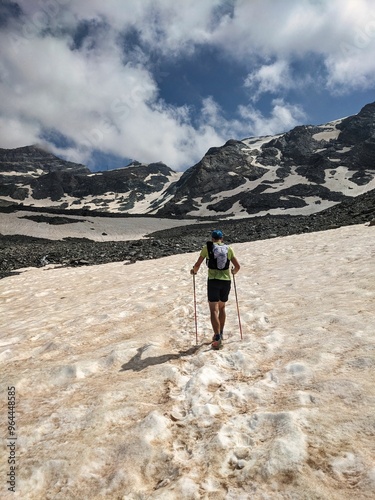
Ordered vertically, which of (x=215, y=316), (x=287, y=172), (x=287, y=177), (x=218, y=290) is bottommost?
(x=215, y=316)

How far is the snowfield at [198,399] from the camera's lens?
3.34m

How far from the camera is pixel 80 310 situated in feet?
35.8

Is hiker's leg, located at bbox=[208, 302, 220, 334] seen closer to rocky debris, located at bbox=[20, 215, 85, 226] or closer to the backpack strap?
the backpack strap

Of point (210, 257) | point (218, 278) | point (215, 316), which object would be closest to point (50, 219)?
point (210, 257)

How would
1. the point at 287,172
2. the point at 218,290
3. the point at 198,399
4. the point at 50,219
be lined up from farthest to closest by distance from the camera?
the point at 287,172 → the point at 50,219 → the point at 218,290 → the point at 198,399

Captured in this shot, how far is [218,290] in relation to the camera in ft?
24.1

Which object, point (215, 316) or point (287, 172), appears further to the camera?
point (287, 172)

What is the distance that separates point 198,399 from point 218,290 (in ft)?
9.46

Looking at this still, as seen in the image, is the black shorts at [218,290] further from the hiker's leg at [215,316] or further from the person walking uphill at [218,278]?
the hiker's leg at [215,316]

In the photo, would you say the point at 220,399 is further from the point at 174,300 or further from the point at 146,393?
the point at 174,300

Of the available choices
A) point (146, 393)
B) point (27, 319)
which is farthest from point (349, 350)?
point (27, 319)

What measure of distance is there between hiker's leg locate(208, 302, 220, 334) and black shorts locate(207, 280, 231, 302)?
0.12m

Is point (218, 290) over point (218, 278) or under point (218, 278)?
under

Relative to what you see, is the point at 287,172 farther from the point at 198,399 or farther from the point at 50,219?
the point at 198,399
